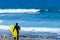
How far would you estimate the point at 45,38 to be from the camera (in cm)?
2017

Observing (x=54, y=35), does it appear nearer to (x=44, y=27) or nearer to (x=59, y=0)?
(x=44, y=27)

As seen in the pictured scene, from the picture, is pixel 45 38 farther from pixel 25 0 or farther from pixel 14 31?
pixel 25 0

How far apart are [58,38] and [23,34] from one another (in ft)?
8.86

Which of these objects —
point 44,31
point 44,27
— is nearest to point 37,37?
point 44,31

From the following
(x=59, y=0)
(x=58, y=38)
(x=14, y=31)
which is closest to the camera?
(x=14, y=31)

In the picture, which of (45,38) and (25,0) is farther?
(25,0)

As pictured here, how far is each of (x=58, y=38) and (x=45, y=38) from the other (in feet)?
2.50

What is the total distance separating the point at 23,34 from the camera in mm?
21734

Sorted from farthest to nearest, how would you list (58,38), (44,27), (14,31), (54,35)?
(44,27) → (54,35) → (58,38) → (14,31)

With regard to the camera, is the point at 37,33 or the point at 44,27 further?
the point at 44,27

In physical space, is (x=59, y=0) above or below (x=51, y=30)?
above

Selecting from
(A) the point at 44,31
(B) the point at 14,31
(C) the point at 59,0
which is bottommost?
(B) the point at 14,31

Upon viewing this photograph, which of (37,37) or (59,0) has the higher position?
(59,0)

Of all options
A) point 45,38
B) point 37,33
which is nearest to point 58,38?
point 45,38
